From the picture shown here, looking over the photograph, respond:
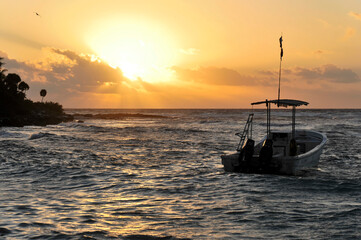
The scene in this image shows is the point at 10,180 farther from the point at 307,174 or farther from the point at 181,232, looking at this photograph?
the point at 307,174

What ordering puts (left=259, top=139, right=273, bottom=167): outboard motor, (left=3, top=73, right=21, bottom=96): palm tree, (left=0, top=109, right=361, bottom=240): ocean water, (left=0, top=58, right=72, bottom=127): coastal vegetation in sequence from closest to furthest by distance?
(left=0, top=109, right=361, bottom=240): ocean water
(left=259, top=139, right=273, bottom=167): outboard motor
(left=0, top=58, right=72, bottom=127): coastal vegetation
(left=3, top=73, right=21, bottom=96): palm tree

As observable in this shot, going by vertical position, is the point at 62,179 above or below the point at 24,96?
below

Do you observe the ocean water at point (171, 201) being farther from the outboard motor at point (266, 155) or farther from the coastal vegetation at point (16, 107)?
the coastal vegetation at point (16, 107)

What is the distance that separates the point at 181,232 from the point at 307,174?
1027 centimetres

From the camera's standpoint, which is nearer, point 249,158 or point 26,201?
point 26,201

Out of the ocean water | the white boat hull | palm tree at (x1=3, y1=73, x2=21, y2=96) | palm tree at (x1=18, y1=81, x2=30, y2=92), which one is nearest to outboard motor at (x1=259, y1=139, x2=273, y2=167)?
the white boat hull

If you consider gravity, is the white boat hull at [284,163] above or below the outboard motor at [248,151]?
below

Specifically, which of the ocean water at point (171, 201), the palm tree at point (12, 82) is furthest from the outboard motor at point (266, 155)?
the palm tree at point (12, 82)

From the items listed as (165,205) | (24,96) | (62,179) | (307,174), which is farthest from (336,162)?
(24,96)

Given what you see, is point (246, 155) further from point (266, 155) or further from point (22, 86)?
point (22, 86)

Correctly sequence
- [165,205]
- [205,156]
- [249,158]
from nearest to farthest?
[165,205], [249,158], [205,156]

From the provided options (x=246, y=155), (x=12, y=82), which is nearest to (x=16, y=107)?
(x=12, y=82)

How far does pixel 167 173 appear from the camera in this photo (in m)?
18.1

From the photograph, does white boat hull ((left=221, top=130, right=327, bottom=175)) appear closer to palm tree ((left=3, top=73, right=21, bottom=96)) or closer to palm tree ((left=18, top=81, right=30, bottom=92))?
palm tree ((left=3, top=73, right=21, bottom=96))
